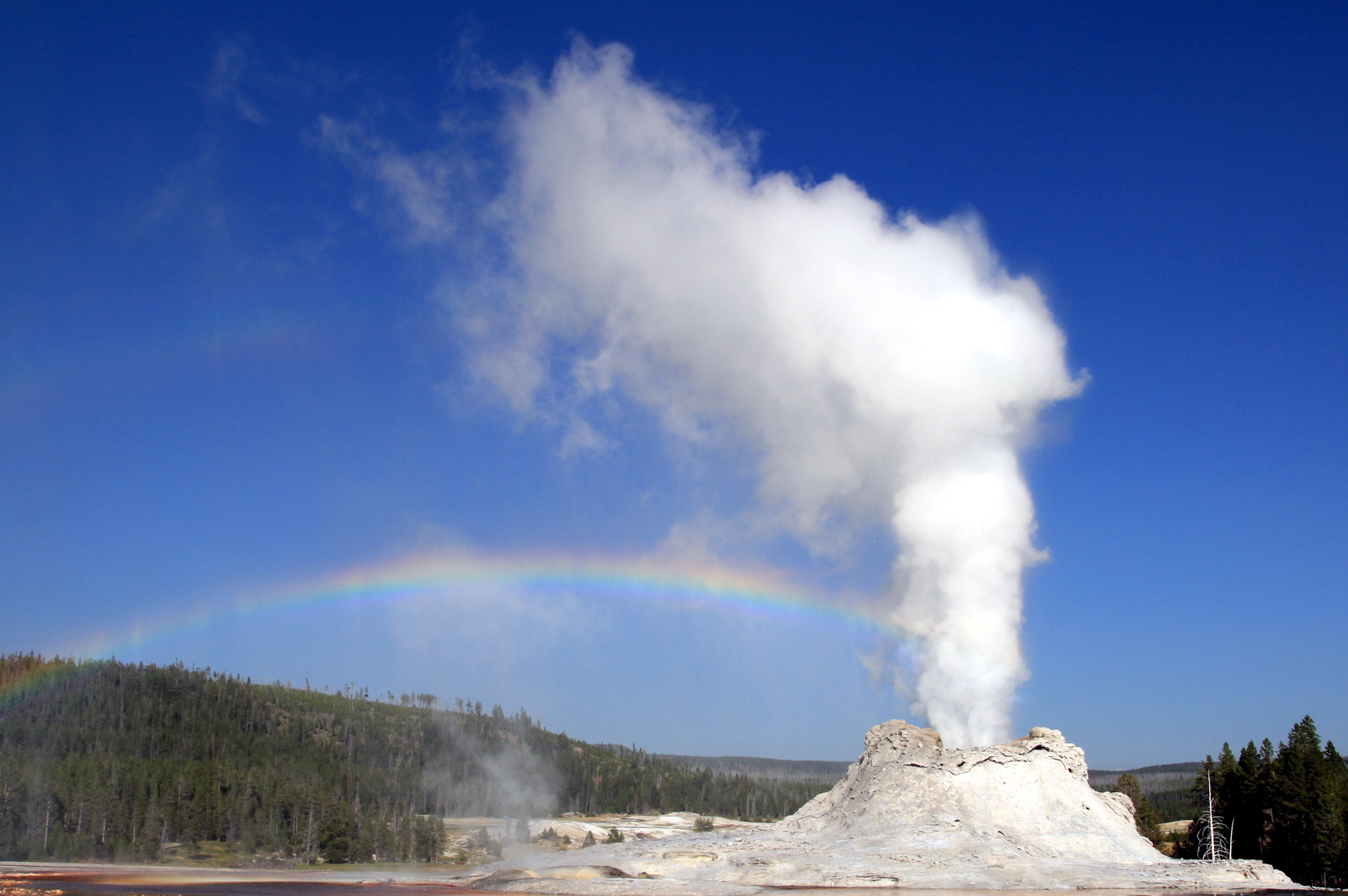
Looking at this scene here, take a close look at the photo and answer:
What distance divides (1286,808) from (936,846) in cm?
2879

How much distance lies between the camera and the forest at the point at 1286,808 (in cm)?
6231

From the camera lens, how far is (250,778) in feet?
392

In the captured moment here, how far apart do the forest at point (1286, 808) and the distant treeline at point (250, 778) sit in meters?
66.0

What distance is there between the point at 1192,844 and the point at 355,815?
8103cm

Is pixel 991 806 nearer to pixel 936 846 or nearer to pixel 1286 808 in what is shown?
pixel 936 846

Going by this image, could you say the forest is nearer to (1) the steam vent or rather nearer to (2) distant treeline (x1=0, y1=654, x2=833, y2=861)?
(1) the steam vent

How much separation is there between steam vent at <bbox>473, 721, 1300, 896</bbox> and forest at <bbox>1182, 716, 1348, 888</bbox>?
10.7 m

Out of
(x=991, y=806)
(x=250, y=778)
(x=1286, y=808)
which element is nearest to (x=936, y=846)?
(x=991, y=806)

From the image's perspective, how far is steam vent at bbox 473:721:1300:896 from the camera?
48.8m

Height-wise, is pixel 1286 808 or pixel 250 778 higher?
pixel 1286 808

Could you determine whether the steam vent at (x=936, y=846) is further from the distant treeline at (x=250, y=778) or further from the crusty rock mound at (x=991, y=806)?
the distant treeline at (x=250, y=778)

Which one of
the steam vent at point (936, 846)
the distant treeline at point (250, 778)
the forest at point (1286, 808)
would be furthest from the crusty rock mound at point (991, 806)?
the distant treeline at point (250, 778)

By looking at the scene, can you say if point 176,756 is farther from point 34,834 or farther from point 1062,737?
point 1062,737

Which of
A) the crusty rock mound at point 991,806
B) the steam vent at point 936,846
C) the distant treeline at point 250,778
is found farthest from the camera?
the distant treeline at point 250,778
